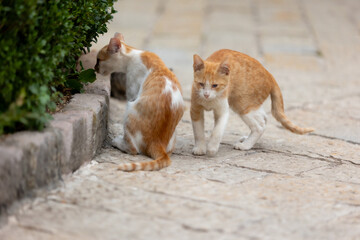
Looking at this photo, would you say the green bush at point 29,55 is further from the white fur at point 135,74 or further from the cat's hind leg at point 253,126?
the cat's hind leg at point 253,126

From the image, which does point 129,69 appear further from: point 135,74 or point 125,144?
point 125,144

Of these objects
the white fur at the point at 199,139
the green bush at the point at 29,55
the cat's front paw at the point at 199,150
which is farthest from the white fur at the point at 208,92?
the green bush at the point at 29,55

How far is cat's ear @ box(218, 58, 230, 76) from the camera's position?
469 centimetres

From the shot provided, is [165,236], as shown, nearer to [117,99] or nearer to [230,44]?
[117,99]

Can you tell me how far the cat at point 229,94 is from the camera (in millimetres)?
4723

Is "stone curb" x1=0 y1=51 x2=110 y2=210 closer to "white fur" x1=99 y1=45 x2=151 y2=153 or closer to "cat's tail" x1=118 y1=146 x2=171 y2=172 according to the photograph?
"white fur" x1=99 y1=45 x2=151 y2=153

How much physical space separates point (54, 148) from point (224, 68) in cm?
162

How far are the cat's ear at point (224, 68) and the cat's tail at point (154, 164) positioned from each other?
79 cm

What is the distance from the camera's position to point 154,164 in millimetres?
4195

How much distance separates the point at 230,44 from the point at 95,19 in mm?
4907

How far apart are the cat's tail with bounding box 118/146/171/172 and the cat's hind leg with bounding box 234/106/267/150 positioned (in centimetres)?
94

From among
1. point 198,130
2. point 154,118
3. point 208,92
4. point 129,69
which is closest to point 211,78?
point 208,92

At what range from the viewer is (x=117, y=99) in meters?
6.68

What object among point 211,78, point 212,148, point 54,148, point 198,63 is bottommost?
point 212,148
